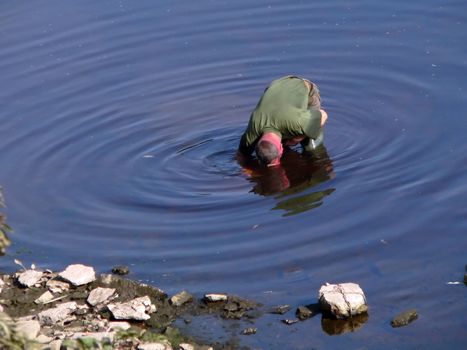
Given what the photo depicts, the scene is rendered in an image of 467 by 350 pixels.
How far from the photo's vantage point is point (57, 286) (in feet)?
30.9

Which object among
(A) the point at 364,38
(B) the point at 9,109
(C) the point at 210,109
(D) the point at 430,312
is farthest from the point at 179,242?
(A) the point at 364,38

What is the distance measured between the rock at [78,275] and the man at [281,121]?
9.28 feet

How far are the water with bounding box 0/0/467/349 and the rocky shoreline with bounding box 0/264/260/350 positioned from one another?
279 millimetres

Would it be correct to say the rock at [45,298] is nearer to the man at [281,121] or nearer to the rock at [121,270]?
the rock at [121,270]

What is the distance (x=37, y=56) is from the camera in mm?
15883

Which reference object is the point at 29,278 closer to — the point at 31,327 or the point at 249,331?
the point at 31,327

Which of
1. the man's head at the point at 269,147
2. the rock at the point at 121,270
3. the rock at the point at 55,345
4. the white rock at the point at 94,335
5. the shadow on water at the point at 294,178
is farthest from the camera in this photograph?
the man's head at the point at 269,147

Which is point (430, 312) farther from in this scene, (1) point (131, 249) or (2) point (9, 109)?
(2) point (9, 109)

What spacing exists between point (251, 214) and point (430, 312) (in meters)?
2.71

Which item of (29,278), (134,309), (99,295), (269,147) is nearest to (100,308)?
(99,295)

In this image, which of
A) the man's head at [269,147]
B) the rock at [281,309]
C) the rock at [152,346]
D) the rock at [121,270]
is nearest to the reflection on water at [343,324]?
the rock at [281,309]

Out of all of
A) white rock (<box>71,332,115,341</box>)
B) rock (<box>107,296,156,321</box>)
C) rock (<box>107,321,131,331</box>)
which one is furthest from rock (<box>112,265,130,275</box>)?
white rock (<box>71,332,115,341</box>)

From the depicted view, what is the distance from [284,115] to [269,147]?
376mm

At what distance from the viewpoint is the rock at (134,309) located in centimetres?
875
